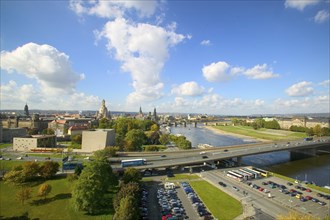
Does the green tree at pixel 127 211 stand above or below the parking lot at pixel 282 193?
above

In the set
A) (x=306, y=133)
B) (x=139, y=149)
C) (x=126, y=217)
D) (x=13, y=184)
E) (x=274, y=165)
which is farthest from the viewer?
(x=306, y=133)

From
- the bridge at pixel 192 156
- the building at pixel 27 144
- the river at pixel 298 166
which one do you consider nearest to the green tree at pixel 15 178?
the bridge at pixel 192 156

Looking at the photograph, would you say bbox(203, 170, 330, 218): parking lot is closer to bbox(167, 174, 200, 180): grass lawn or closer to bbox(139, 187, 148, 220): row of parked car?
bbox(167, 174, 200, 180): grass lawn

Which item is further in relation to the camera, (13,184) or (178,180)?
(178,180)

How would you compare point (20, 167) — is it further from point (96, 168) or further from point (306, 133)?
point (306, 133)

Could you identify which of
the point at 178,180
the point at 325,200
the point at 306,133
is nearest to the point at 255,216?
the point at 325,200

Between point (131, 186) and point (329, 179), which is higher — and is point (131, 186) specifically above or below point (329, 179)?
above

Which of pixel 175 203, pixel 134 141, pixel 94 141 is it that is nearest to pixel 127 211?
pixel 175 203

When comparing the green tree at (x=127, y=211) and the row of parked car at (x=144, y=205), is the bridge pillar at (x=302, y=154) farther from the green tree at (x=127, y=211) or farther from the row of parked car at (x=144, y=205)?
the green tree at (x=127, y=211)
